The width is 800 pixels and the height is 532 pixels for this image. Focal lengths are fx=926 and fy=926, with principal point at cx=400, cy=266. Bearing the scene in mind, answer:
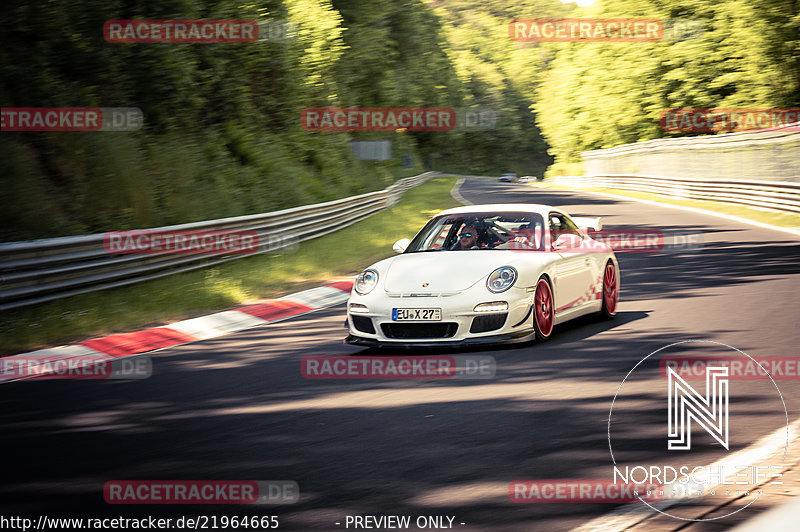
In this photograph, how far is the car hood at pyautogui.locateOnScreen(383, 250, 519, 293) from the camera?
8.43m

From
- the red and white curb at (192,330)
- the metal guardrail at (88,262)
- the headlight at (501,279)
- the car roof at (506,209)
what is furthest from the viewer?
the metal guardrail at (88,262)

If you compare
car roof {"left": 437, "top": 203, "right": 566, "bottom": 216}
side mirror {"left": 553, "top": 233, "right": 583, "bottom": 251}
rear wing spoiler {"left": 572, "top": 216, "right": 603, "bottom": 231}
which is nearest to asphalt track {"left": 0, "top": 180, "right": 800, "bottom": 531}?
side mirror {"left": 553, "top": 233, "right": 583, "bottom": 251}

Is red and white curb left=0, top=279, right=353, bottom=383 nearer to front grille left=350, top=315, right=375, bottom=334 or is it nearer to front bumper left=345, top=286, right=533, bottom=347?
front grille left=350, top=315, right=375, bottom=334

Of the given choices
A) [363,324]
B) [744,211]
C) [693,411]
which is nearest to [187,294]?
[363,324]

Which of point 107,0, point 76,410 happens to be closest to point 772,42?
point 107,0

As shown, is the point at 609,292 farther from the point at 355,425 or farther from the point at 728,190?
the point at 728,190

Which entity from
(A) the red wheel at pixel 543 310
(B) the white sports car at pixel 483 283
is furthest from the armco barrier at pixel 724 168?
(A) the red wheel at pixel 543 310

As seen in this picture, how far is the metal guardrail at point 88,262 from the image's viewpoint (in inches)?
428

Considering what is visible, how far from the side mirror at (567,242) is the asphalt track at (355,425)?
0.86 m

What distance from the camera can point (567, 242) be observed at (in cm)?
945

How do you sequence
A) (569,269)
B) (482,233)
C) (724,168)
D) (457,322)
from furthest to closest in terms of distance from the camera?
(724,168)
(482,233)
(569,269)
(457,322)

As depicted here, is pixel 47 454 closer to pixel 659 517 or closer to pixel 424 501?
pixel 424 501

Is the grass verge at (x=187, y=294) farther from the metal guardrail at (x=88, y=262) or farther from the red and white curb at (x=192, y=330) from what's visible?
the red and white curb at (x=192, y=330)

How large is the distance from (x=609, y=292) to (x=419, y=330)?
2855 mm
